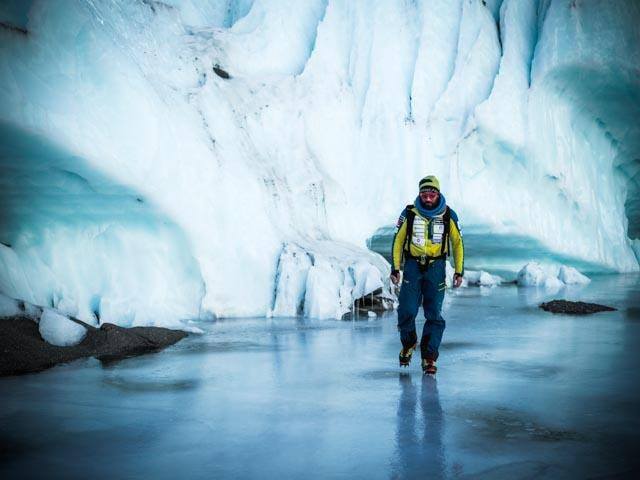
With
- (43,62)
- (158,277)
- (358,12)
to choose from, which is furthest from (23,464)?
(358,12)

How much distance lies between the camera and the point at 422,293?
4.89 m

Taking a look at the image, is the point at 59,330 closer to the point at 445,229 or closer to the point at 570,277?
the point at 445,229

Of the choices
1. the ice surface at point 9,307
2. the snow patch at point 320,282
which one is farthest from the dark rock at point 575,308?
the ice surface at point 9,307

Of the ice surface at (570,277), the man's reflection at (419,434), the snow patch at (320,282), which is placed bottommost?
the man's reflection at (419,434)

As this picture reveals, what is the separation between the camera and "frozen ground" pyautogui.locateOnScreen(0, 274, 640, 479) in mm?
2525

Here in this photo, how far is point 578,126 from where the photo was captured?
1905cm

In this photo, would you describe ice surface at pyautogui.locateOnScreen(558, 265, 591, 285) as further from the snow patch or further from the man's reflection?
the man's reflection

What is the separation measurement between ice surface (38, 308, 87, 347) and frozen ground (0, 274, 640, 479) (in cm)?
77

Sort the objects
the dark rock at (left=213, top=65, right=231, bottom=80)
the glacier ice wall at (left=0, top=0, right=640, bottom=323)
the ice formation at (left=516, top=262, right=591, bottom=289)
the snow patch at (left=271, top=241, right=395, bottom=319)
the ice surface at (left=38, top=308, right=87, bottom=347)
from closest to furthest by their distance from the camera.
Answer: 1. the ice surface at (left=38, top=308, right=87, bottom=347)
2. the glacier ice wall at (left=0, top=0, right=640, bottom=323)
3. the snow patch at (left=271, top=241, right=395, bottom=319)
4. the dark rock at (left=213, top=65, right=231, bottom=80)
5. the ice formation at (left=516, top=262, right=591, bottom=289)

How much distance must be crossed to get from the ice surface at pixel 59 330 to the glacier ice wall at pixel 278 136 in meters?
1.80

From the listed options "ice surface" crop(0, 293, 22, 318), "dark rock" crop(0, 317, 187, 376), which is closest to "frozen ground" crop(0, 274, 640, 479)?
"dark rock" crop(0, 317, 187, 376)

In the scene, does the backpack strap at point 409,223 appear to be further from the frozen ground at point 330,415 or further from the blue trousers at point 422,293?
the frozen ground at point 330,415

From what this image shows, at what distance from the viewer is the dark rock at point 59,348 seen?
4.84m

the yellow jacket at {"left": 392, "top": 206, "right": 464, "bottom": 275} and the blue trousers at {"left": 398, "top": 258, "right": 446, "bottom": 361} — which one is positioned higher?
the yellow jacket at {"left": 392, "top": 206, "right": 464, "bottom": 275}
